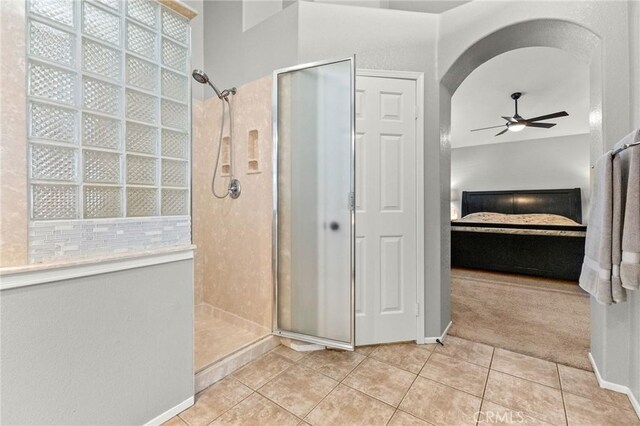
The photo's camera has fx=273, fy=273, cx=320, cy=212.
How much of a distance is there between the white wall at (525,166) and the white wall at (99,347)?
736 cm

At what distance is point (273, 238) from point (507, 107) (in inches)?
194

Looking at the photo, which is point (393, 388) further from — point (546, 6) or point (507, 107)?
point (507, 107)

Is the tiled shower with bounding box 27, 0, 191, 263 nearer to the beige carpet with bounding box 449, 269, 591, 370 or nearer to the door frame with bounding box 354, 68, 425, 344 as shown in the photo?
the door frame with bounding box 354, 68, 425, 344

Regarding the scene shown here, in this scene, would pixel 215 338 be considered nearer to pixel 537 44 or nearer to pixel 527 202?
pixel 537 44

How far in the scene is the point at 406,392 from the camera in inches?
62.0

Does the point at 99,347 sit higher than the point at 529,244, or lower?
lower

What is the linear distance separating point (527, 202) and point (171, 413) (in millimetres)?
7551

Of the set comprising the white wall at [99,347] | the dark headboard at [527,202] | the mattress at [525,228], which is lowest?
the white wall at [99,347]

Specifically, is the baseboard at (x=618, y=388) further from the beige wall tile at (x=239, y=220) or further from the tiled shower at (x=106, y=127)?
the tiled shower at (x=106, y=127)

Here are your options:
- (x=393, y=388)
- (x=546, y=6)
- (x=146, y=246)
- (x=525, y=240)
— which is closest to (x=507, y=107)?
(x=525, y=240)

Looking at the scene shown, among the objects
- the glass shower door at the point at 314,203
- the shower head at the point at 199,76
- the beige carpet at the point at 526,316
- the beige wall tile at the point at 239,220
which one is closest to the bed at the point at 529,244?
the beige carpet at the point at 526,316

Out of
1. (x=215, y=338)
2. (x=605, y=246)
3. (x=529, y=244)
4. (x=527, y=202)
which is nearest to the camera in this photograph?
(x=605, y=246)

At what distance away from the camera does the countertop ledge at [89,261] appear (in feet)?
3.11

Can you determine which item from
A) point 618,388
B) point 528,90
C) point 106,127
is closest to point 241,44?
point 106,127
